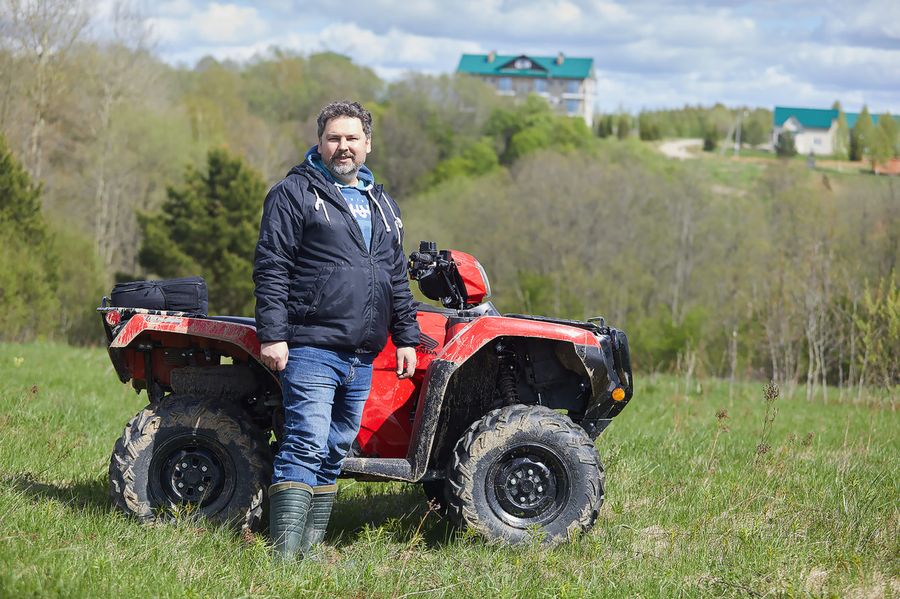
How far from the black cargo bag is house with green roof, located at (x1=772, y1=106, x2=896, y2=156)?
288 ft

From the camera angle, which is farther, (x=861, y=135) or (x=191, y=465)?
(x=861, y=135)

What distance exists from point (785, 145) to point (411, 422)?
105 m

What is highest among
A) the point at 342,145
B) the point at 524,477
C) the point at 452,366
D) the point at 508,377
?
the point at 342,145

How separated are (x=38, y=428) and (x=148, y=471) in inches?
102

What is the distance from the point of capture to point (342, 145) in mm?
4797

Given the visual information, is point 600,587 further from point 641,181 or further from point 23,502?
point 641,181

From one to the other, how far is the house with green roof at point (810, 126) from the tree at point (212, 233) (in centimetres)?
5637

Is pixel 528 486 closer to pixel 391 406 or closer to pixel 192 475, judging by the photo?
pixel 391 406

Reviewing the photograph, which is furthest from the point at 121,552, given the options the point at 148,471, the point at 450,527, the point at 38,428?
the point at 38,428

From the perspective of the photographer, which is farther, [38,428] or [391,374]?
[38,428]

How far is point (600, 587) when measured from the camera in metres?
4.48

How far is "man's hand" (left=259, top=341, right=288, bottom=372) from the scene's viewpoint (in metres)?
4.59

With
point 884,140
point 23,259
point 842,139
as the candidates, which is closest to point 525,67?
point 842,139

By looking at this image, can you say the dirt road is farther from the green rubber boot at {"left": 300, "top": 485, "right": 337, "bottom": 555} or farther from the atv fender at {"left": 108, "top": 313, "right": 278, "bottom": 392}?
the green rubber boot at {"left": 300, "top": 485, "right": 337, "bottom": 555}
